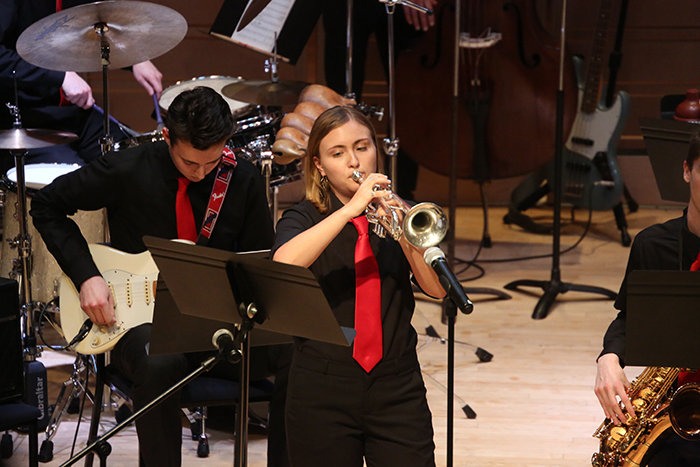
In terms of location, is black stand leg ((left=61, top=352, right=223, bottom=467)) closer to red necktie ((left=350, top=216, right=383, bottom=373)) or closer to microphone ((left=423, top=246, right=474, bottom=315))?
red necktie ((left=350, top=216, right=383, bottom=373))

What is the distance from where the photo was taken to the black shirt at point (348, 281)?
200cm

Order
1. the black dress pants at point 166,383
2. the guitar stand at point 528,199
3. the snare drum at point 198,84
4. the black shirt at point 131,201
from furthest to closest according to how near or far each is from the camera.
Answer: the guitar stand at point 528,199
the snare drum at point 198,84
the black shirt at point 131,201
the black dress pants at point 166,383

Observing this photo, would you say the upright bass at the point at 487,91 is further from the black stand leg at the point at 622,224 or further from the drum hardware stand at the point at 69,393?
the drum hardware stand at the point at 69,393

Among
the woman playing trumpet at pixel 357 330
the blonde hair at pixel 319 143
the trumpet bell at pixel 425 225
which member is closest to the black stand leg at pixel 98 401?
the woman playing trumpet at pixel 357 330

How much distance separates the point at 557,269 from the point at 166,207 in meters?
2.42

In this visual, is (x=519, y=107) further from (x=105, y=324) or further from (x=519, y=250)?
(x=105, y=324)

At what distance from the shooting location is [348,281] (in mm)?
2043

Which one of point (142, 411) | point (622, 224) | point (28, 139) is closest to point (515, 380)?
point (142, 411)

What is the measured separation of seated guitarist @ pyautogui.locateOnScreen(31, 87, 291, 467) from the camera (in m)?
2.55

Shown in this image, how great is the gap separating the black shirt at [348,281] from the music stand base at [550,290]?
239 centimetres

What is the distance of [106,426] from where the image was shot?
3180 millimetres

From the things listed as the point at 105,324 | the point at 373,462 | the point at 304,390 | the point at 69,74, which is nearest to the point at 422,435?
the point at 373,462

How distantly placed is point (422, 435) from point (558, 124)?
8.32 ft

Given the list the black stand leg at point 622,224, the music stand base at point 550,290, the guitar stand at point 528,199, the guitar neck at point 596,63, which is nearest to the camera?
the music stand base at point 550,290
